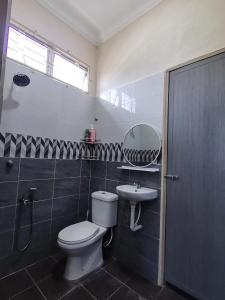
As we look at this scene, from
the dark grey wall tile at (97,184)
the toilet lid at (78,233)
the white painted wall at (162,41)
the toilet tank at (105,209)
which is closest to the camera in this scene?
the white painted wall at (162,41)

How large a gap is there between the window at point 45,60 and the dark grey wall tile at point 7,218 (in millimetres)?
1500

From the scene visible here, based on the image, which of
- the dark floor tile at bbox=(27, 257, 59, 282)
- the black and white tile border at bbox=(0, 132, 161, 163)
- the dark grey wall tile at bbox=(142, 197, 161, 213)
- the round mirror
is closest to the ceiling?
the round mirror

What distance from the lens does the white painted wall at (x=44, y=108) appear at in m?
1.69

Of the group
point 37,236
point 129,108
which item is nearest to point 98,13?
point 129,108

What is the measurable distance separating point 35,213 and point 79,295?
2.86 ft

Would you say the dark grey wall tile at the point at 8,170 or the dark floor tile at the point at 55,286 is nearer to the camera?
the dark floor tile at the point at 55,286

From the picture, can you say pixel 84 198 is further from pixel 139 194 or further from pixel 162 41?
pixel 162 41

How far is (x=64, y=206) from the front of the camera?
2.13 meters

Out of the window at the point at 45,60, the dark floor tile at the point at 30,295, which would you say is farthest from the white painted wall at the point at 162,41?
the dark floor tile at the point at 30,295

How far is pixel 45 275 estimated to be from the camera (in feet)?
5.49

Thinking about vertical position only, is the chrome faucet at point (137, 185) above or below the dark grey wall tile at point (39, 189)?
above

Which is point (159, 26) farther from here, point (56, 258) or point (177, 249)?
point (56, 258)

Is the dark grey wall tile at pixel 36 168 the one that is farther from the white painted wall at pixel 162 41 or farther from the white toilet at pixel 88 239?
the white painted wall at pixel 162 41

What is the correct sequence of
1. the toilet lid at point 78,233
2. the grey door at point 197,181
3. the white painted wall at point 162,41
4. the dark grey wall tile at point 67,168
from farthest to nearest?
the dark grey wall tile at point 67,168 < the toilet lid at point 78,233 < the white painted wall at point 162,41 < the grey door at point 197,181
